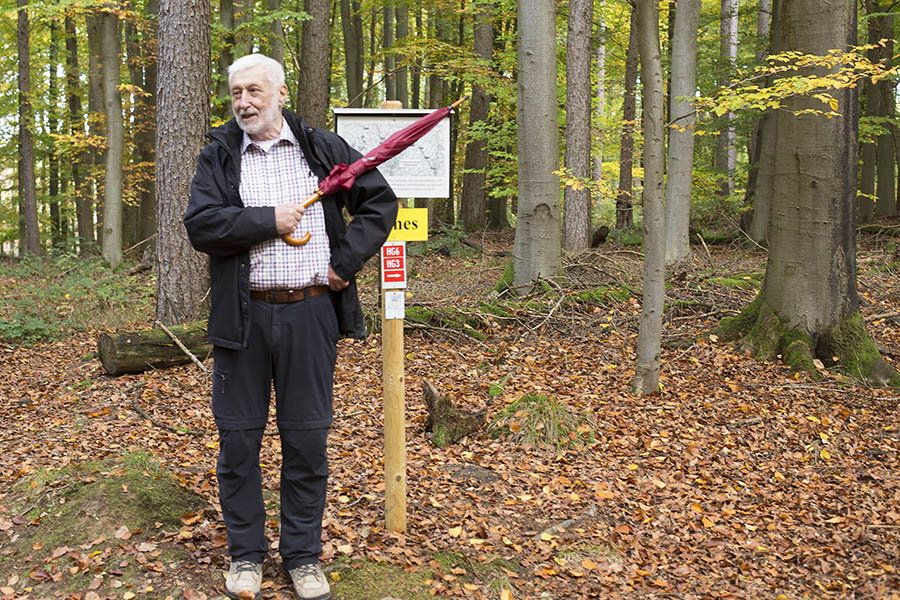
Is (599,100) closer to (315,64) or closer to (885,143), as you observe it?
(885,143)

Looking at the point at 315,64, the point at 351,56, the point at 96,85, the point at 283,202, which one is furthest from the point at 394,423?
the point at 96,85

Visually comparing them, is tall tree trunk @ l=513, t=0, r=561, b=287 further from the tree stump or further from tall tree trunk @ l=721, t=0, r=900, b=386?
the tree stump

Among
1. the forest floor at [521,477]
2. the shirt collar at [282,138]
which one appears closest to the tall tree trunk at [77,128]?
the forest floor at [521,477]

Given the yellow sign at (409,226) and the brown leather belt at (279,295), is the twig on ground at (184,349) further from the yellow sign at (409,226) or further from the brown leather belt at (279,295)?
the brown leather belt at (279,295)

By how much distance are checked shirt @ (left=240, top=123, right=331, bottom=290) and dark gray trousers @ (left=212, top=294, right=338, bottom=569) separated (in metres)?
0.11

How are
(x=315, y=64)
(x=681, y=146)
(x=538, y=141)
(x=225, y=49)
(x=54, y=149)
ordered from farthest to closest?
(x=54, y=149)
(x=225, y=49)
(x=315, y=64)
(x=681, y=146)
(x=538, y=141)

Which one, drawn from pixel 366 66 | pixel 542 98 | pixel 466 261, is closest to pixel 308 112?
pixel 466 261

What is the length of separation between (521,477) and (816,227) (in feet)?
13.2

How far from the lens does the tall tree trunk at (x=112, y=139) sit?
14.8 m

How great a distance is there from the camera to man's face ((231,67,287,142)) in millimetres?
3066

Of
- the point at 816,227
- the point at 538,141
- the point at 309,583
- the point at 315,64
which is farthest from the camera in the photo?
the point at 315,64

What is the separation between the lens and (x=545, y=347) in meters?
7.87

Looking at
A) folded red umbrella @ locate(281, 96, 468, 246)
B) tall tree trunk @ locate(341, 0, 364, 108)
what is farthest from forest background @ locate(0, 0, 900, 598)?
tall tree trunk @ locate(341, 0, 364, 108)

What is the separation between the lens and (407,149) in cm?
387
